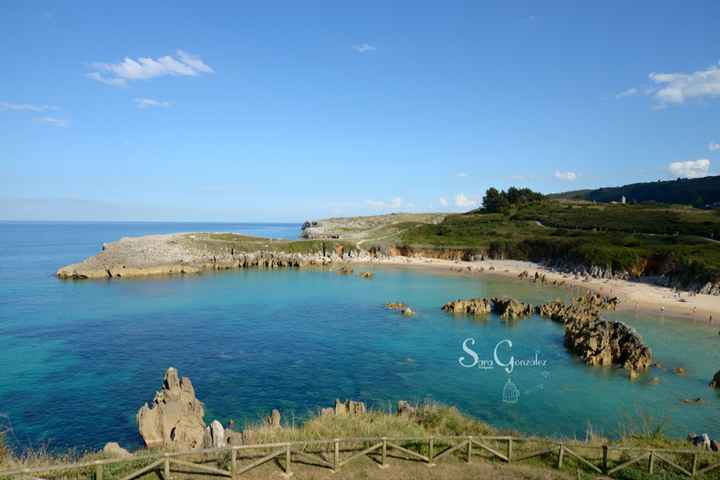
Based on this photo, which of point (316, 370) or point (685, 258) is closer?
point (316, 370)

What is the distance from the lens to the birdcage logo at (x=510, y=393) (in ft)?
90.7

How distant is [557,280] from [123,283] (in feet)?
219

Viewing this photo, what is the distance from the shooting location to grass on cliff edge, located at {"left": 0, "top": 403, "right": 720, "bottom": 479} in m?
15.3

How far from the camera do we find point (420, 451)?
17.3 m

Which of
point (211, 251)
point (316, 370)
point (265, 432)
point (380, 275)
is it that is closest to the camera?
point (265, 432)

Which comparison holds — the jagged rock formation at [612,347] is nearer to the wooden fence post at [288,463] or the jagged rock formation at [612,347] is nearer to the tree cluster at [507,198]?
the wooden fence post at [288,463]

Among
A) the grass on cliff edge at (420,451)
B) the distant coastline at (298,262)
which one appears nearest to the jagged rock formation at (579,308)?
the distant coastline at (298,262)

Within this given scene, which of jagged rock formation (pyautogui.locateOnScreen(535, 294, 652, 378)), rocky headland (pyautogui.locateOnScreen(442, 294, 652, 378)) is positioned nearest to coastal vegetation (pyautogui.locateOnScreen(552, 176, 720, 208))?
rocky headland (pyautogui.locateOnScreen(442, 294, 652, 378))

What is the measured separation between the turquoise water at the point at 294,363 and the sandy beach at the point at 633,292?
16.1 ft

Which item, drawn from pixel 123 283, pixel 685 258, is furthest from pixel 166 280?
pixel 685 258

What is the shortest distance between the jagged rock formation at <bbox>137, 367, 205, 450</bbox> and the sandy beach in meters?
49.3

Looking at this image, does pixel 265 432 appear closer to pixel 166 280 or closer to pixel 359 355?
pixel 359 355

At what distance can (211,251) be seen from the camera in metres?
93.1

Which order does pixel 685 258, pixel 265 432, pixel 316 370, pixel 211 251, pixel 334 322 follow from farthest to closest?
pixel 211 251 < pixel 685 258 < pixel 334 322 < pixel 316 370 < pixel 265 432
